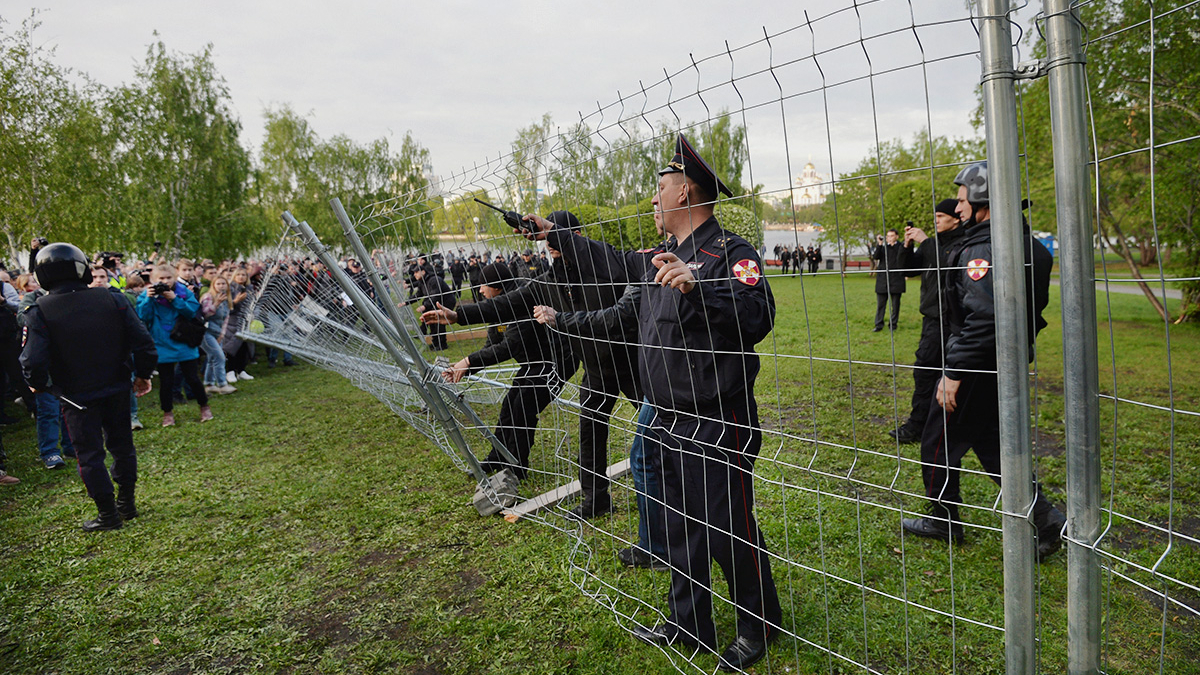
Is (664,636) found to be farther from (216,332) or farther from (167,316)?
(216,332)

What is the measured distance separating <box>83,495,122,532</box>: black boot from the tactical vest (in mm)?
760

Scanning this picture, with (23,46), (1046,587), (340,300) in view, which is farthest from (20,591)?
(23,46)

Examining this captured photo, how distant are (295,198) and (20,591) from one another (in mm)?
39742

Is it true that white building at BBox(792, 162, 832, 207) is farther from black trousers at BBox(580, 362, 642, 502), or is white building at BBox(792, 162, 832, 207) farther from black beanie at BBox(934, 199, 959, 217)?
black beanie at BBox(934, 199, 959, 217)

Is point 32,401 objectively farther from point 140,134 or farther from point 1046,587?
point 140,134

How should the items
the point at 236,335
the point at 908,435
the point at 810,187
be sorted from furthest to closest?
1. the point at 236,335
2. the point at 908,435
3. the point at 810,187

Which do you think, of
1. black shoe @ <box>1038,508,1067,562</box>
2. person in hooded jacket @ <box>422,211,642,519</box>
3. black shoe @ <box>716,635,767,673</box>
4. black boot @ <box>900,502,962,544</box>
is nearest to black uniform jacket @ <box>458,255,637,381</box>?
person in hooded jacket @ <box>422,211,642,519</box>

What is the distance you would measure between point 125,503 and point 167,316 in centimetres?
312

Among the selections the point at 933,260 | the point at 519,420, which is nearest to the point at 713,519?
the point at 519,420

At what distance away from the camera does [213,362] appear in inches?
351

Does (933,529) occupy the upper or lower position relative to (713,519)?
lower

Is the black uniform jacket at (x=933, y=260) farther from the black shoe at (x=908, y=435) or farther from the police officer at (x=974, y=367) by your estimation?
the black shoe at (x=908, y=435)

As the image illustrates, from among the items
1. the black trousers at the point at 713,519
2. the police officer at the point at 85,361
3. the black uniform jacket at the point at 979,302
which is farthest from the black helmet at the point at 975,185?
the police officer at the point at 85,361

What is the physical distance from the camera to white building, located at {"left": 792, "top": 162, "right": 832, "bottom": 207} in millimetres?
1713
